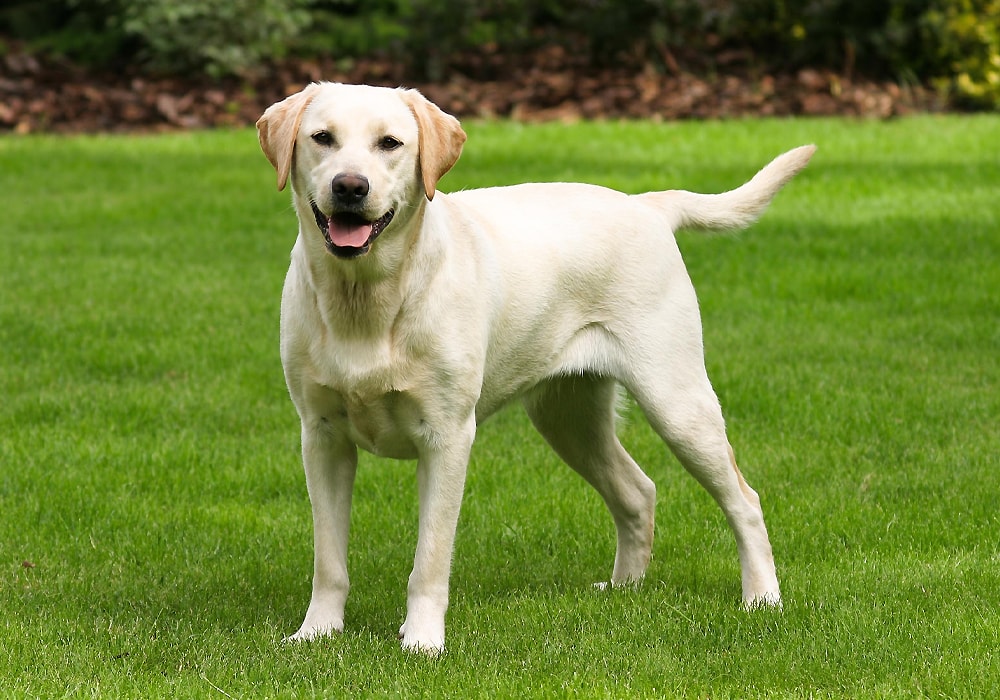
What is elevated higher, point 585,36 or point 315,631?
point 315,631

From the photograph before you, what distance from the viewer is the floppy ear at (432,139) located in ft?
13.9

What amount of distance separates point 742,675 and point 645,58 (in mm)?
13356

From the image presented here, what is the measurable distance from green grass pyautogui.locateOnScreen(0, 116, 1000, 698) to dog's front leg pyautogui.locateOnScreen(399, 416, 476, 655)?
0.12 metres

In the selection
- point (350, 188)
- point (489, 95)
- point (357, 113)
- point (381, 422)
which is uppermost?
point (357, 113)

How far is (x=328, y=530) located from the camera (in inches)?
178

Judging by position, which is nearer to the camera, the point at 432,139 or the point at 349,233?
the point at 349,233

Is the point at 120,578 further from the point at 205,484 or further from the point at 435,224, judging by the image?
the point at 435,224

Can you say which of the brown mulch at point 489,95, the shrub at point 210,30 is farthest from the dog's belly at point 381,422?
the shrub at point 210,30

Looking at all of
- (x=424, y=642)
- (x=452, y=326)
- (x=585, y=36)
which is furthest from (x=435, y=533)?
(x=585, y=36)

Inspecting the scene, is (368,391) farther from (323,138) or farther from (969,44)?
(969,44)

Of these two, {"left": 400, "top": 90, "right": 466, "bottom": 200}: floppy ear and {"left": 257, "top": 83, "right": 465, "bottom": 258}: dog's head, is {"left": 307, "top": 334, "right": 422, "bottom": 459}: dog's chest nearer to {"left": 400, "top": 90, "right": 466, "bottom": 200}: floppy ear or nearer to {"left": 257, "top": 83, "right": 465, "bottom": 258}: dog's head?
{"left": 257, "top": 83, "right": 465, "bottom": 258}: dog's head

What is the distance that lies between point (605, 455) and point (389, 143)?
157 centimetres

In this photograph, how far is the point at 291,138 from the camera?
13.7 ft

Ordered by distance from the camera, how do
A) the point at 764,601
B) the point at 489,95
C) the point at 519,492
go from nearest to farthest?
the point at 764,601
the point at 519,492
the point at 489,95
